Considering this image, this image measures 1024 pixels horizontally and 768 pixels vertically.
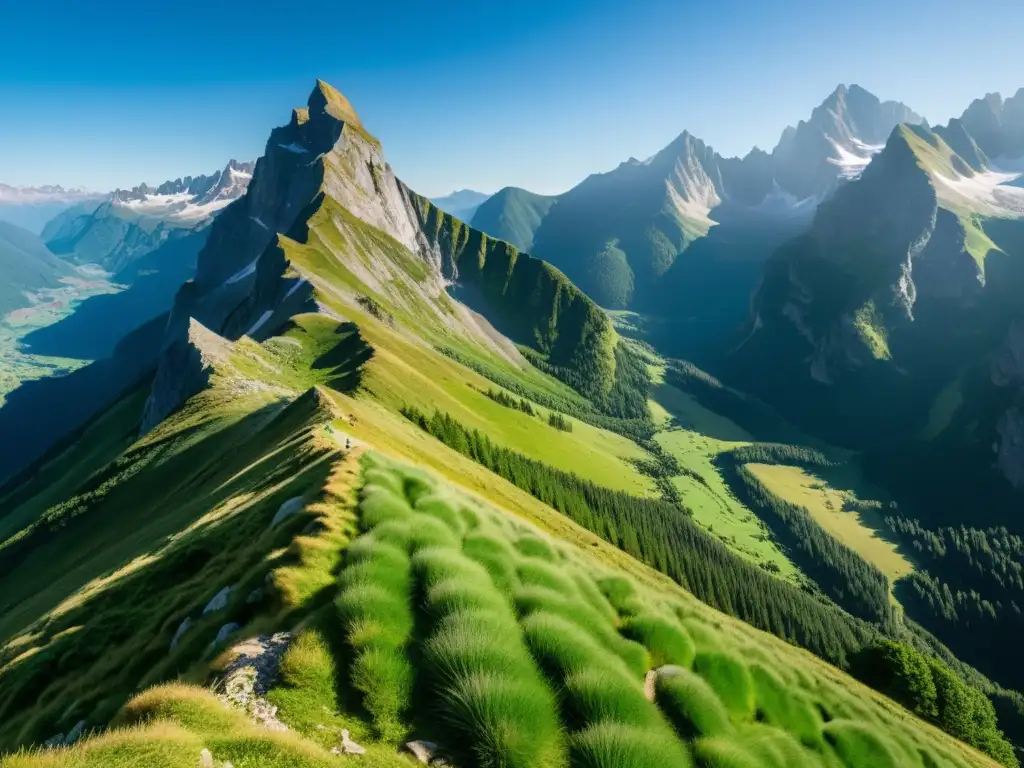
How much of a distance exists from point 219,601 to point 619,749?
12763 millimetres

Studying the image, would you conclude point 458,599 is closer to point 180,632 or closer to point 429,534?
point 429,534

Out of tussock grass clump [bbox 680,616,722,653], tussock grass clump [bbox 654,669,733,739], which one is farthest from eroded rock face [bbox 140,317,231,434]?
tussock grass clump [bbox 654,669,733,739]

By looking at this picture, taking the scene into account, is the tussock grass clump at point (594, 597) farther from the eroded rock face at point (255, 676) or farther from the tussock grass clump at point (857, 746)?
the eroded rock face at point (255, 676)

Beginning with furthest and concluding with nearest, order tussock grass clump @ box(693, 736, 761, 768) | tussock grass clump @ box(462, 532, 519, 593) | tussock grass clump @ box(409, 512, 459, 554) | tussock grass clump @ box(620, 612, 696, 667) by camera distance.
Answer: tussock grass clump @ box(409, 512, 459, 554) → tussock grass clump @ box(462, 532, 519, 593) → tussock grass clump @ box(620, 612, 696, 667) → tussock grass clump @ box(693, 736, 761, 768)

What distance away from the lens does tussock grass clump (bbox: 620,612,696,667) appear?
14.8m

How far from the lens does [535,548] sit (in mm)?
19266

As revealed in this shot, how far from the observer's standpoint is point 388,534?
16.0 meters

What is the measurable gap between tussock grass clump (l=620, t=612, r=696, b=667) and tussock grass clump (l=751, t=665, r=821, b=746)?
252cm

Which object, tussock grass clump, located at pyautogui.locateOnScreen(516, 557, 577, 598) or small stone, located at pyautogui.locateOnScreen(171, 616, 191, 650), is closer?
tussock grass clump, located at pyautogui.locateOnScreen(516, 557, 577, 598)

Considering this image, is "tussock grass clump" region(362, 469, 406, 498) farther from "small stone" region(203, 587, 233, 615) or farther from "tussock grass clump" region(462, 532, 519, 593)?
"small stone" region(203, 587, 233, 615)

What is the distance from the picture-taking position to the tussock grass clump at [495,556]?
49.2 ft

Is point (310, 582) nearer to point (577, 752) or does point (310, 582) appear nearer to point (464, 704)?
point (464, 704)

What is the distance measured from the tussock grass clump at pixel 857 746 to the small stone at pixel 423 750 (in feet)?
42.8

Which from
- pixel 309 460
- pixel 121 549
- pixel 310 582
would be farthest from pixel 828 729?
pixel 121 549
